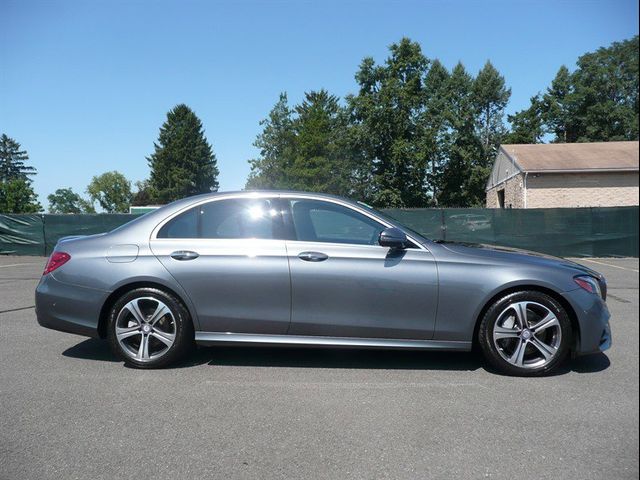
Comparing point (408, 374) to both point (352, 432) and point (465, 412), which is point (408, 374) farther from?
point (352, 432)

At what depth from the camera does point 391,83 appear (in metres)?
43.8

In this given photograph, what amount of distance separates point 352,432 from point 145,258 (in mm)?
2380

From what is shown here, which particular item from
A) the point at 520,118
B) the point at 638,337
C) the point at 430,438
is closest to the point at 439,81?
the point at 520,118

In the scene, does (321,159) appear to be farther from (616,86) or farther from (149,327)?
(616,86)

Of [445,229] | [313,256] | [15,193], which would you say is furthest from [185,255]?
[445,229]

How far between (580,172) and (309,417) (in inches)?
89.5

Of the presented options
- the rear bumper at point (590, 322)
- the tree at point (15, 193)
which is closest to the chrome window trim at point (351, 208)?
the rear bumper at point (590, 322)

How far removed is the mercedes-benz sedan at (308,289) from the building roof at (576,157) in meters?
1.18

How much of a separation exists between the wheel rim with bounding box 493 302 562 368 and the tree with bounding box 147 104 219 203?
8107cm

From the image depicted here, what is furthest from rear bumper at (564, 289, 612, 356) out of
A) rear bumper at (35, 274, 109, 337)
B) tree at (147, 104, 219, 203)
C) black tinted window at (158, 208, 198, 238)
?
tree at (147, 104, 219, 203)

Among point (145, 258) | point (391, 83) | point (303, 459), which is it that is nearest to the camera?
point (303, 459)

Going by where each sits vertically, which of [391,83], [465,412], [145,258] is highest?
[391,83]

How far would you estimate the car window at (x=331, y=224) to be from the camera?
13.5ft

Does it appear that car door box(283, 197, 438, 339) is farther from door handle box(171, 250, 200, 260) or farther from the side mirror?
door handle box(171, 250, 200, 260)
